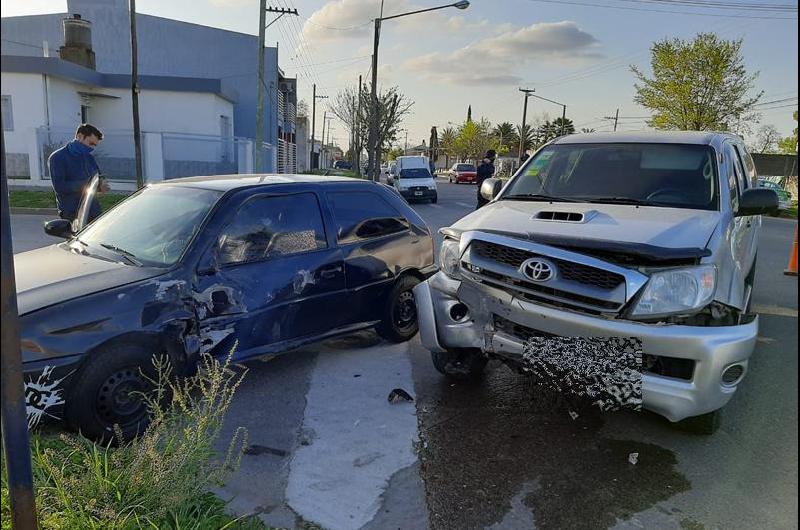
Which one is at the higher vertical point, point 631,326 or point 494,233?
point 494,233

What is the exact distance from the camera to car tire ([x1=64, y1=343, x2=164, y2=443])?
3.13m

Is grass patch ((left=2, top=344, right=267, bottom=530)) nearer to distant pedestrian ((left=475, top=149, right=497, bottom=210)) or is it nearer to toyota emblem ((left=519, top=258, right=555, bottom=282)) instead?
toyota emblem ((left=519, top=258, right=555, bottom=282))

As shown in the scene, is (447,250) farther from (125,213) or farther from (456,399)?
(125,213)

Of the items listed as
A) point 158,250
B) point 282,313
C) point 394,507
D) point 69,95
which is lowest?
point 394,507

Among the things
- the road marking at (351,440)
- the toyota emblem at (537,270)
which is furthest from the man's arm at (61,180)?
the toyota emblem at (537,270)

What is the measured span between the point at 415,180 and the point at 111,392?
19.2 meters

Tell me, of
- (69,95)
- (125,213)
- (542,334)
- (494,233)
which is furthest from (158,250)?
(69,95)

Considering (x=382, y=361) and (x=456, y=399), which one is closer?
(x=456, y=399)

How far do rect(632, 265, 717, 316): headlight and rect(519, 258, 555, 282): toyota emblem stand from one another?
1.62ft

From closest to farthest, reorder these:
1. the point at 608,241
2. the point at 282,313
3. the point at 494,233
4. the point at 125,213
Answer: the point at 608,241, the point at 494,233, the point at 282,313, the point at 125,213

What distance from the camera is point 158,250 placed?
385cm

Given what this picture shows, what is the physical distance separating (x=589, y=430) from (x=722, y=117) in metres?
32.1

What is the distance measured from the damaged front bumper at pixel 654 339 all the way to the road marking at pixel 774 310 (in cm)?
406

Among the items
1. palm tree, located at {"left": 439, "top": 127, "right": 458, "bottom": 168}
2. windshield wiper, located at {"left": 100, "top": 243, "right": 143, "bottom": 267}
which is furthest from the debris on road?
palm tree, located at {"left": 439, "top": 127, "right": 458, "bottom": 168}
